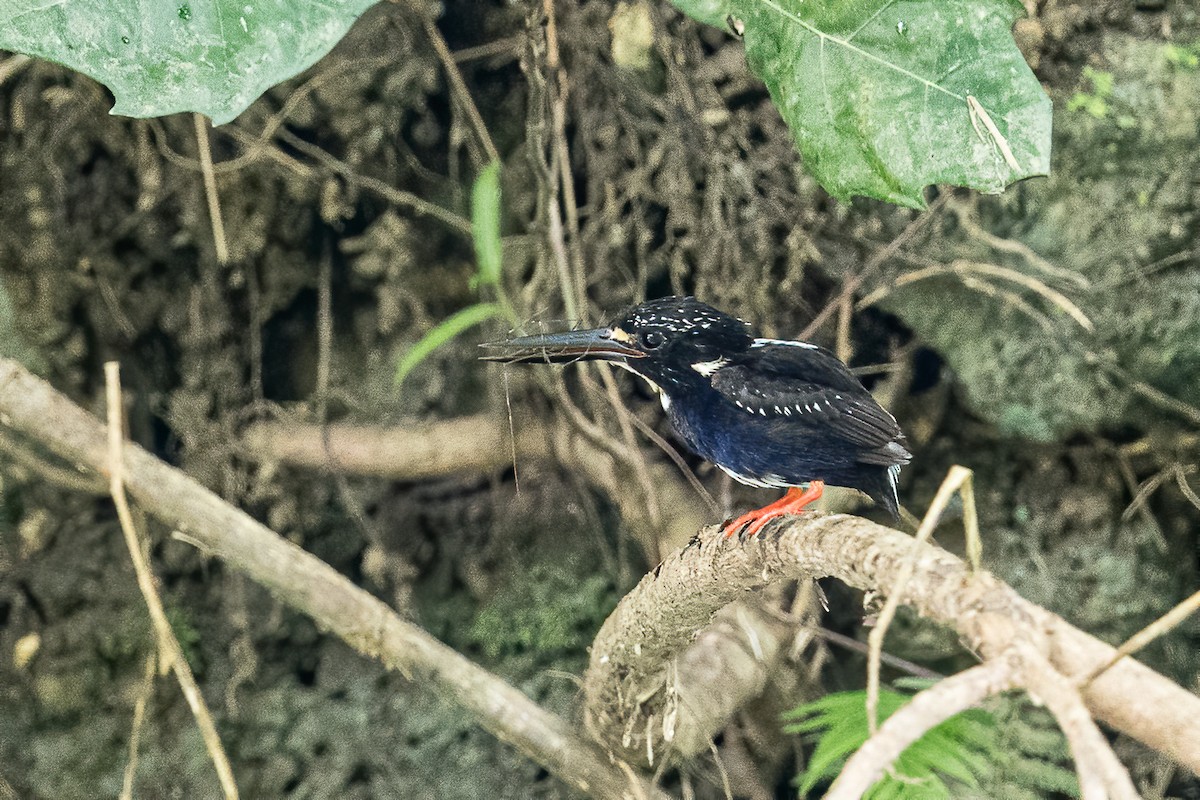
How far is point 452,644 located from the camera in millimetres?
3707

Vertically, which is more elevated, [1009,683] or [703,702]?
[1009,683]

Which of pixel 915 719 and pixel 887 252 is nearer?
pixel 915 719

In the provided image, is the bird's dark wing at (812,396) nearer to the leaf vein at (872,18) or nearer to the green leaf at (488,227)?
the leaf vein at (872,18)

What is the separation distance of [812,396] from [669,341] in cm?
30

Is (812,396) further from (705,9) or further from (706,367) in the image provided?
(705,9)

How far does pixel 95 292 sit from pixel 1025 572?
3.00 metres

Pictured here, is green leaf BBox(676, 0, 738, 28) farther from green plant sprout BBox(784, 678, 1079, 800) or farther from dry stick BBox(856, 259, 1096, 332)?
green plant sprout BBox(784, 678, 1079, 800)

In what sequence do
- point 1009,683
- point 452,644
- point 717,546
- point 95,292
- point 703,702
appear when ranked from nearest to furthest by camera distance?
point 1009,683
point 717,546
point 703,702
point 95,292
point 452,644

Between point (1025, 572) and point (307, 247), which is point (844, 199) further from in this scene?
point (307, 247)

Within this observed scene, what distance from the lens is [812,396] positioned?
6.87 feet

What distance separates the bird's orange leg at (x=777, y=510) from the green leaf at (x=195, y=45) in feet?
3.73

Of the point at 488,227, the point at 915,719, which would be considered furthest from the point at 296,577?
the point at 915,719

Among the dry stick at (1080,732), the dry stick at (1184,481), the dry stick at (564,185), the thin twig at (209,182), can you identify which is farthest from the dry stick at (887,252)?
the dry stick at (1080,732)

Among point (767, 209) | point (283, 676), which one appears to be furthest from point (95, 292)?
point (767, 209)
